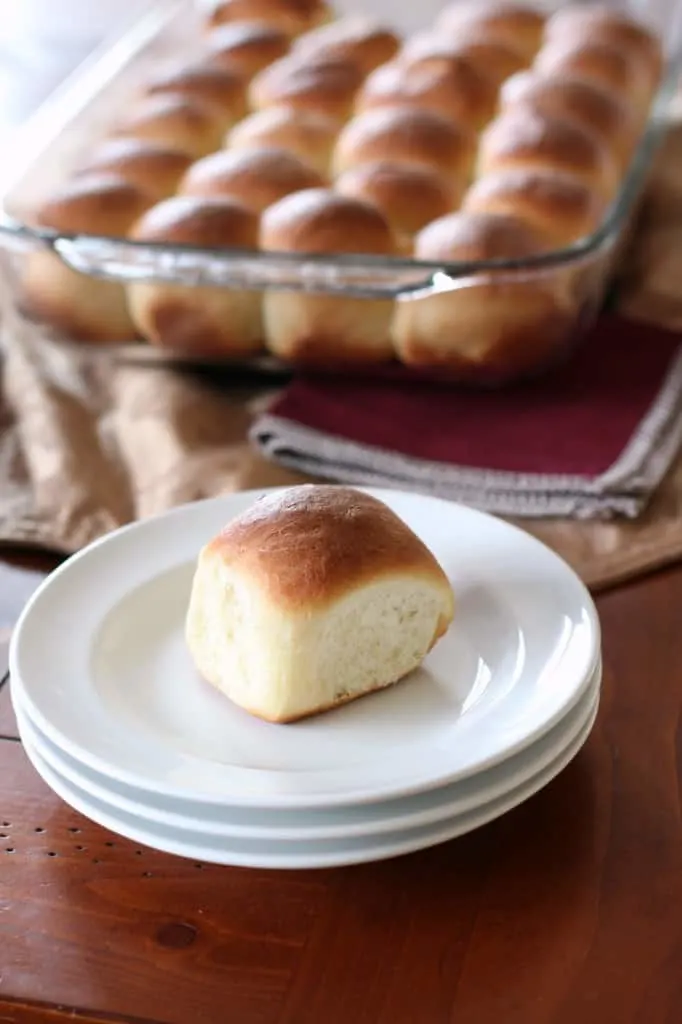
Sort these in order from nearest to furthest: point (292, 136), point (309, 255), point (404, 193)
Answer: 1. point (309, 255)
2. point (404, 193)
3. point (292, 136)

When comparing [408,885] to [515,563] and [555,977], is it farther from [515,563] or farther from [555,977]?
[515,563]

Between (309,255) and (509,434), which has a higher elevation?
(309,255)

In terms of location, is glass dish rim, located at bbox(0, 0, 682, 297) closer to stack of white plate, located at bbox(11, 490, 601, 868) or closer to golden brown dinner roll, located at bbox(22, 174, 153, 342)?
golden brown dinner roll, located at bbox(22, 174, 153, 342)

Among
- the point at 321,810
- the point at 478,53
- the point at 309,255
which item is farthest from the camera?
the point at 478,53

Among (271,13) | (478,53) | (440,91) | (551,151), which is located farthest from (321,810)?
(271,13)

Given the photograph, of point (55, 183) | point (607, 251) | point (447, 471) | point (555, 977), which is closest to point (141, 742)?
point (555, 977)

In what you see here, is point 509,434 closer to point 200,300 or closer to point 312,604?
point 200,300

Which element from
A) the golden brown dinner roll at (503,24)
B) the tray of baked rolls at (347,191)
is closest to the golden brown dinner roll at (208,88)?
the tray of baked rolls at (347,191)
